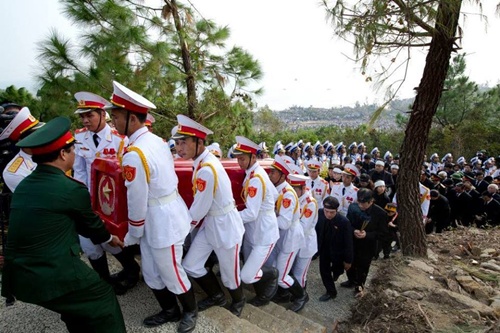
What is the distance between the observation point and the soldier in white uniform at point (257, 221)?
11.1ft

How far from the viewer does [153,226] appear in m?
2.50

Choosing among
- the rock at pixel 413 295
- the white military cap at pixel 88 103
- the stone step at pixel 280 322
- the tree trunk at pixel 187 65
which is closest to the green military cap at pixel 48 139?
the white military cap at pixel 88 103

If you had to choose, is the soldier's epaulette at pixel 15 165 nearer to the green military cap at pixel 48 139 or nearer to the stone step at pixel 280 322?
the green military cap at pixel 48 139

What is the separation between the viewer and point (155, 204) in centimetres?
252

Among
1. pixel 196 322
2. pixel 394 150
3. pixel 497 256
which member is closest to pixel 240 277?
pixel 196 322

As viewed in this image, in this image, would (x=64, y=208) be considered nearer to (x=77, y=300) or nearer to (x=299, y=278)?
(x=77, y=300)

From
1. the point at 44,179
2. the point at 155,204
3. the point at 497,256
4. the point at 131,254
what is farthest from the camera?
the point at 497,256

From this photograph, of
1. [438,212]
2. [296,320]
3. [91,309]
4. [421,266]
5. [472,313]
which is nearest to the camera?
[91,309]

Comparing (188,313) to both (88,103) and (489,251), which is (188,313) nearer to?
(88,103)

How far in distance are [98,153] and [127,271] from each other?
124 centimetres

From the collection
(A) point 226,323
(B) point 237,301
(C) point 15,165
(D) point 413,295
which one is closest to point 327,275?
(D) point 413,295

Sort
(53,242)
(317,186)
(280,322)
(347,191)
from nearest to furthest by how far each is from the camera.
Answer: (53,242) → (280,322) → (347,191) → (317,186)

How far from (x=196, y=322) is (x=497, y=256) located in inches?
170

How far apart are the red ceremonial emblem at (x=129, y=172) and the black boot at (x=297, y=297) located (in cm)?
255
